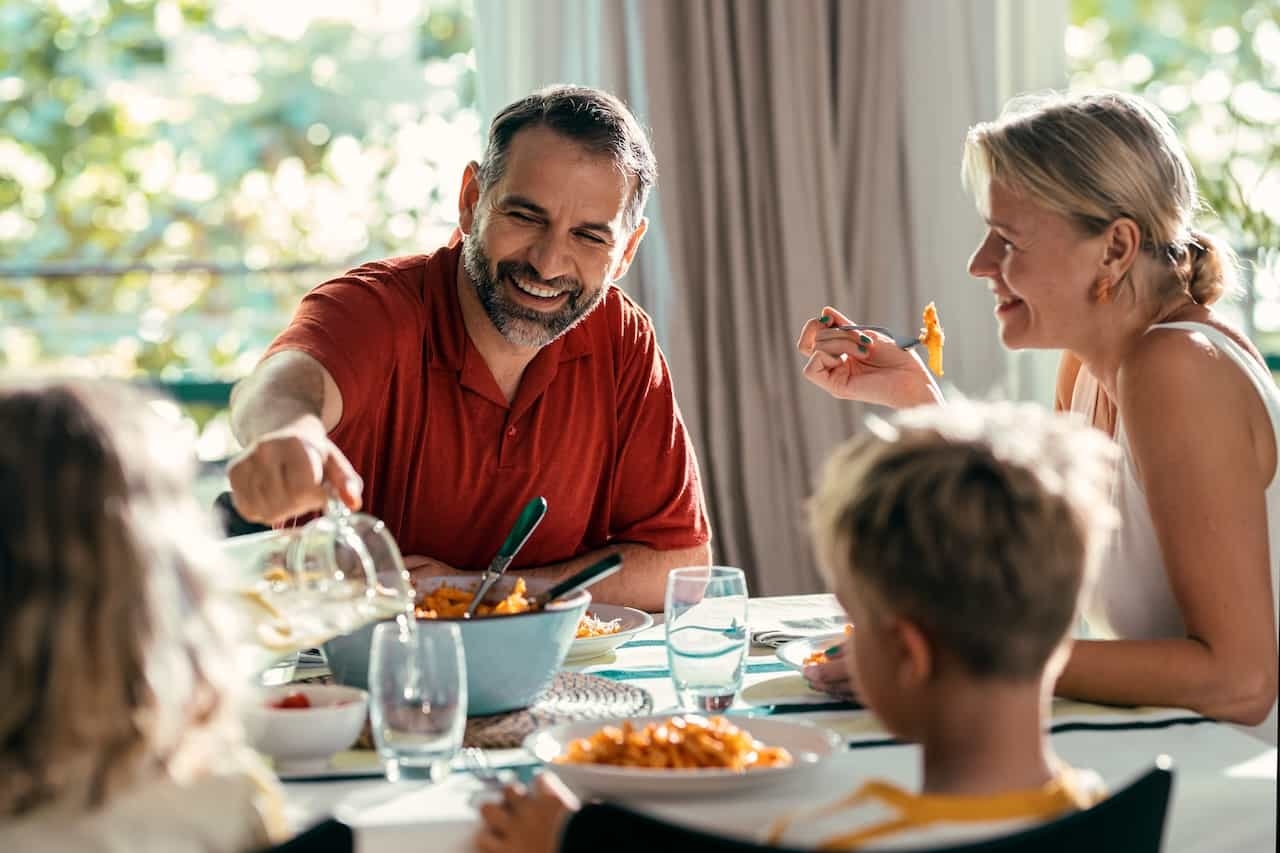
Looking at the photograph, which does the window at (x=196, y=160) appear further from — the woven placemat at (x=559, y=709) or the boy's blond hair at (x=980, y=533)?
the boy's blond hair at (x=980, y=533)

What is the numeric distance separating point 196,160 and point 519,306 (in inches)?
115

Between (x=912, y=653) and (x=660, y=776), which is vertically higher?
(x=912, y=653)

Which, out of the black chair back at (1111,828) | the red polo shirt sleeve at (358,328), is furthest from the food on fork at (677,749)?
the red polo shirt sleeve at (358,328)

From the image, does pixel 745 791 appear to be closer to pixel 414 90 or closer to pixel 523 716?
pixel 523 716

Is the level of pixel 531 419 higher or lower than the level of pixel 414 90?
lower

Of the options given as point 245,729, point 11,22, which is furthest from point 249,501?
point 11,22

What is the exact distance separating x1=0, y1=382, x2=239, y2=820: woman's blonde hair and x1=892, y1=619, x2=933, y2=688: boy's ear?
0.49 metres

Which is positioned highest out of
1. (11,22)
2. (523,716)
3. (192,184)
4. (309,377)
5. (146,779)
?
(11,22)

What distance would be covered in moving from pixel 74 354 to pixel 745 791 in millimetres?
3973

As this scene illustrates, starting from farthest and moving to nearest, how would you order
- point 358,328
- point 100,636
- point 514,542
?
point 358,328
point 514,542
point 100,636

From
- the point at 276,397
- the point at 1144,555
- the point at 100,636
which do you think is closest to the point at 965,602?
the point at 100,636

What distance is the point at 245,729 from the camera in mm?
1300

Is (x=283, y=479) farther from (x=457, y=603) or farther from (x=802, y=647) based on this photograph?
(x=802, y=647)

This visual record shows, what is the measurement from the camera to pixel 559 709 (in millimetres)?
1531
